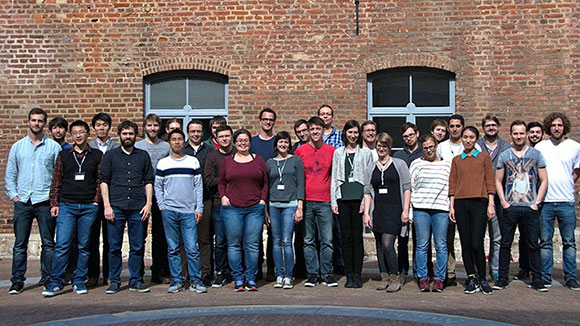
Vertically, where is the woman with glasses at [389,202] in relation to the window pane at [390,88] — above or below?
below

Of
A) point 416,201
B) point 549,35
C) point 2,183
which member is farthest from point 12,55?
point 549,35

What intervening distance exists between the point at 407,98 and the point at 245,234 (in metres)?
5.22

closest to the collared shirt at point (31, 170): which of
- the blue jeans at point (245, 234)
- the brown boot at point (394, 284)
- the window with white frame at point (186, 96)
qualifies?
the blue jeans at point (245, 234)

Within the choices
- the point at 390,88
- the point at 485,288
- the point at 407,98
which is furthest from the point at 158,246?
the point at 407,98

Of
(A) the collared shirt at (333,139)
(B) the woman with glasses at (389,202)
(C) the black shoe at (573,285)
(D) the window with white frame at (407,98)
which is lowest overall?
(C) the black shoe at (573,285)

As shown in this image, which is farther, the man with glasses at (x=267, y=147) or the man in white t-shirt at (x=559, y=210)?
the man with glasses at (x=267, y=147)

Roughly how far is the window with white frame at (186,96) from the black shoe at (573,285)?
6475 millimetres

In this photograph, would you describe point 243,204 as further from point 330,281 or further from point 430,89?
point 430,89

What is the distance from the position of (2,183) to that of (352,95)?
6094 mm

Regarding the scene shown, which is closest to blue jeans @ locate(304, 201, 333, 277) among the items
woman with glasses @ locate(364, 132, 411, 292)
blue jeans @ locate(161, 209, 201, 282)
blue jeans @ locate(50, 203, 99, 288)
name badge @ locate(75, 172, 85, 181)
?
woman with glasses @ locate(364, 132, 411, 292)

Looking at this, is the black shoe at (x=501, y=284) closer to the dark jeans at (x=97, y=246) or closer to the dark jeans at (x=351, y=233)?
the dark jeans at (x=351, y=233)

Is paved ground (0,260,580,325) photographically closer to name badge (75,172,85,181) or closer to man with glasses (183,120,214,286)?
man with glasses (183,120,214,286)

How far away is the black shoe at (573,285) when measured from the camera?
27.6 ft

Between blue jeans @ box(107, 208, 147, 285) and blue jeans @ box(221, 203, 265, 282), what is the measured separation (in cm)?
98
